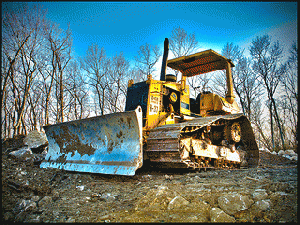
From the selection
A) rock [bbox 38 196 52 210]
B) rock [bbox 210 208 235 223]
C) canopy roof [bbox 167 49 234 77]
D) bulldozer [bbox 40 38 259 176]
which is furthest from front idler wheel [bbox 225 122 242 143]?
rock [bbox 38 196 52 210]

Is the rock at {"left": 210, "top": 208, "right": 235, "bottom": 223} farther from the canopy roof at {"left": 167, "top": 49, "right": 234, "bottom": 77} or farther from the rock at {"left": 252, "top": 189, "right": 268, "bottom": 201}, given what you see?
the canopy roof at {"left": 167, "top": 49, "right": 234, "bottom": 77}

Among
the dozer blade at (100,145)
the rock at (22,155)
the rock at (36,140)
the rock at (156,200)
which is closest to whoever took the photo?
the rock at (156,200)

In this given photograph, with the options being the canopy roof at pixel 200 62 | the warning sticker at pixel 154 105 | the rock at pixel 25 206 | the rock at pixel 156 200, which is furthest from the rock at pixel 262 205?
the canopy roof at pixel 200 62

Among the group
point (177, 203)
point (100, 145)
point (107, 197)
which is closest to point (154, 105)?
point (100, 145)

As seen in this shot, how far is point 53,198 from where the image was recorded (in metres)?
2.89

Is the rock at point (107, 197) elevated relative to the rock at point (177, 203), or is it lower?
lower

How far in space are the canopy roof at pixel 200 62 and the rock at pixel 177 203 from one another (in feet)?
16.4

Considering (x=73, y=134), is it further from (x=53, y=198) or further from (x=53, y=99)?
(x=53, y=99)

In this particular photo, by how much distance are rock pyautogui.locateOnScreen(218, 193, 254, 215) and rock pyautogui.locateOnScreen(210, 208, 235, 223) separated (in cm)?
10

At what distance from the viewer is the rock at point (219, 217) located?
1.93 meters

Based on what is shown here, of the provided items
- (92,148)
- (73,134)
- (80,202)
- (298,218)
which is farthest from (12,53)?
(298,218)

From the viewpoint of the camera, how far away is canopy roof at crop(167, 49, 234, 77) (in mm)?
6473

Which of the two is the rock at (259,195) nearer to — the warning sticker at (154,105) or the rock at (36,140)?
the warning sticker at (154,105)

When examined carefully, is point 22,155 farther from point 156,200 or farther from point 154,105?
point 156,200
